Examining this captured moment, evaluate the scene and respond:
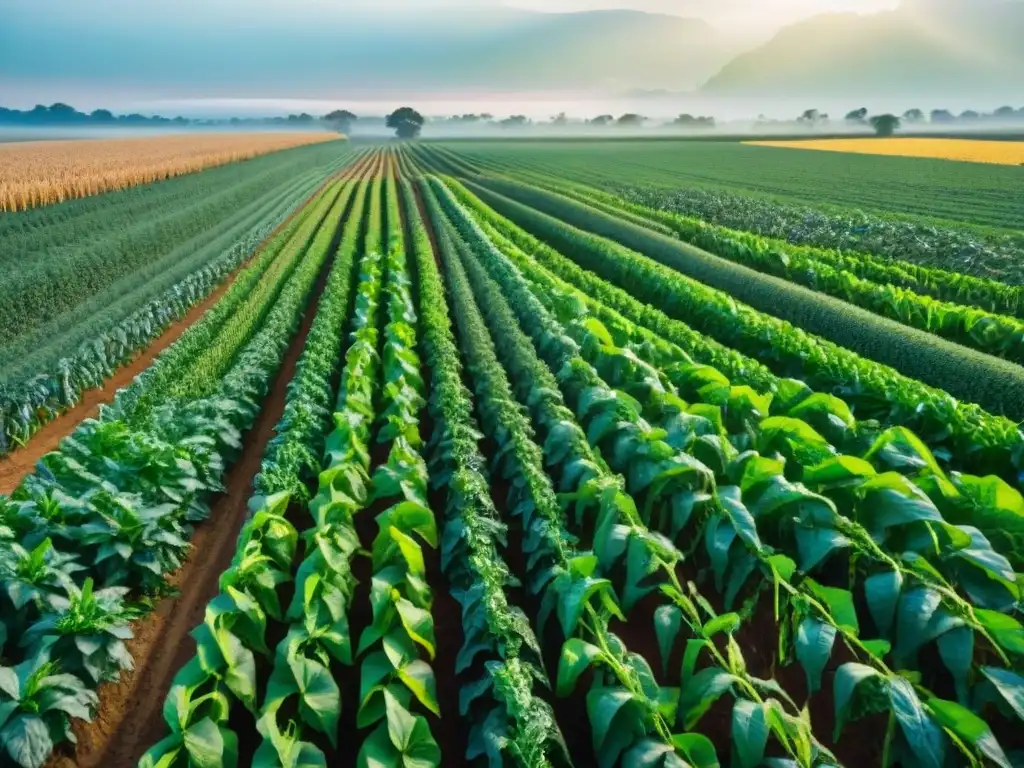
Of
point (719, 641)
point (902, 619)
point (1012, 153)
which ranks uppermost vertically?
point (1012, 153)

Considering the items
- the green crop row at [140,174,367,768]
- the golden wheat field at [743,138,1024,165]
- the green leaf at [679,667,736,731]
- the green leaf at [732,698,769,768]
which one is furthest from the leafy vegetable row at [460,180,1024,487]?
the golden wheat field at [743,138,1024,165]

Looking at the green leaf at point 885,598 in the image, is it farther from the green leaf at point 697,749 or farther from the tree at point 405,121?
the tree at point 405,121

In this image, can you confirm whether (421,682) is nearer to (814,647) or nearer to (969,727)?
(814,647)

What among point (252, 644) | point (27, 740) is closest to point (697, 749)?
point (252, 644)

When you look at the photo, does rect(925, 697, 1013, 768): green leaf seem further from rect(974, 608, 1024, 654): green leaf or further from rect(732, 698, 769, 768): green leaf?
rect(732, 698, 769, 768): green leaf

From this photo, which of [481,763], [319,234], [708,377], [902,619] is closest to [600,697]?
[481,763]

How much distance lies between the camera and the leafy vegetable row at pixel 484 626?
11.5ft

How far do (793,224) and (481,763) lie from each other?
22.7 meters

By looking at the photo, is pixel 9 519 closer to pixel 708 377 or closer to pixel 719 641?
pixel 719 641

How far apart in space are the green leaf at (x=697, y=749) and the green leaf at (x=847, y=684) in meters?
0.75

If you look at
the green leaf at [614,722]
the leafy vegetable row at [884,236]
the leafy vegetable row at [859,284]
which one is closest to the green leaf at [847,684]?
the green leaf at [614,722]

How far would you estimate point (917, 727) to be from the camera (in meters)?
3.22

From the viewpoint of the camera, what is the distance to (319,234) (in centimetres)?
2188

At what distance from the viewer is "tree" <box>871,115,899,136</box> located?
335 feet
